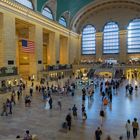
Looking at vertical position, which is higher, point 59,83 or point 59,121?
point 59,83

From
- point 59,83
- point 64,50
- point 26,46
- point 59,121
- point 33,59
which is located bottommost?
point 59,121

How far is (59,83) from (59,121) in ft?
60.4

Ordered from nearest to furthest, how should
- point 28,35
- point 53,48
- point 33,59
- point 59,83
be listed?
point 59,83 < point 33,59 < point 28,35 < point 53,48

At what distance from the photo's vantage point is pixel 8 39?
92.8 ft

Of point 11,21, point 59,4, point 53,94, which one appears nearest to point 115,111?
point 53,94

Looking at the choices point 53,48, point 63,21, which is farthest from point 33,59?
point 63,21

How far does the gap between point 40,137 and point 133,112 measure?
294 inches

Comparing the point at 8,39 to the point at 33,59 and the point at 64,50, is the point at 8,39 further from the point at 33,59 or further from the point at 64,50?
the point at 64,50

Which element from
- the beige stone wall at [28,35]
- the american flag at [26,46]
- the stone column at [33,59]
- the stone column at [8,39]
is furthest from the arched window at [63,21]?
the stone column at [8,39]

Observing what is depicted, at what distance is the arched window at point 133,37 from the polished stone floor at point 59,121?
107 feet

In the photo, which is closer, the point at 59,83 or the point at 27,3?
the point at 59,83

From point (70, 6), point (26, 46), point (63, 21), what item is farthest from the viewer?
point (63, 21)

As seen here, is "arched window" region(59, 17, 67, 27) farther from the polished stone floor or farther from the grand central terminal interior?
the polished stone floor

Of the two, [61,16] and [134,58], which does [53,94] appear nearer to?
[61,16]
